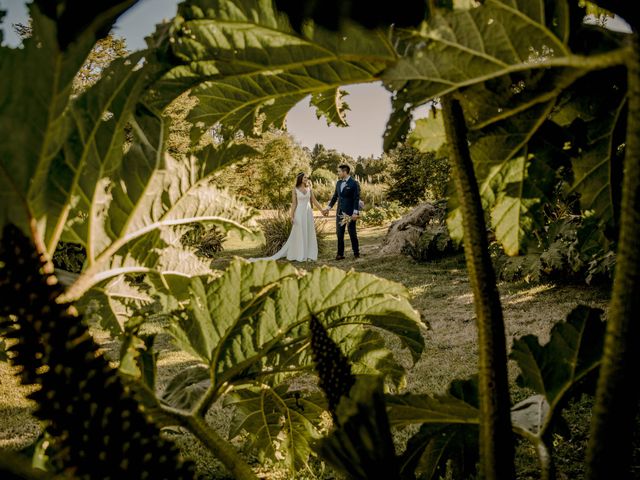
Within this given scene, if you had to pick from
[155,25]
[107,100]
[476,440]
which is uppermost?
[155,25]

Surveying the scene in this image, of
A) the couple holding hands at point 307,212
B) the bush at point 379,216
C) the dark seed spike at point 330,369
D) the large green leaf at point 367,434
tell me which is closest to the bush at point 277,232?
the couple holding hands at point 307,212

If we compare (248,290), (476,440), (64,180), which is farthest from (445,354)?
(64,180)

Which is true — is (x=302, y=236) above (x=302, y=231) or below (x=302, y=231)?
below

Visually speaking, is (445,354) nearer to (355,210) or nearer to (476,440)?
(476,440)

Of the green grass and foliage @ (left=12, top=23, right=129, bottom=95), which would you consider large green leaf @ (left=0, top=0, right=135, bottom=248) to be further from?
foliage @ (left=12, top=23, right=129, bottom=95)

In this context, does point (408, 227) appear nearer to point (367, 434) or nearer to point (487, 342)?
point (487, 342)

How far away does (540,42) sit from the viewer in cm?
71

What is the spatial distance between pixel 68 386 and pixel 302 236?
13.0m

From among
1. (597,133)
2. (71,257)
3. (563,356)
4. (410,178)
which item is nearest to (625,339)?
(563,356)

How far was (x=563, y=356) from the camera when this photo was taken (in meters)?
0.90

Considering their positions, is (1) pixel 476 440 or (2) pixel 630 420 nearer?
(2) pixel 630 420

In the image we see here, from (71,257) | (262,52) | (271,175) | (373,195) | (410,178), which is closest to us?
(262,52)

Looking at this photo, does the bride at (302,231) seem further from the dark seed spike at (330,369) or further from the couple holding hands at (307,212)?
the dark seed spike at (330,369)

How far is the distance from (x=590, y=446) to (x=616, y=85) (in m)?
0.64
